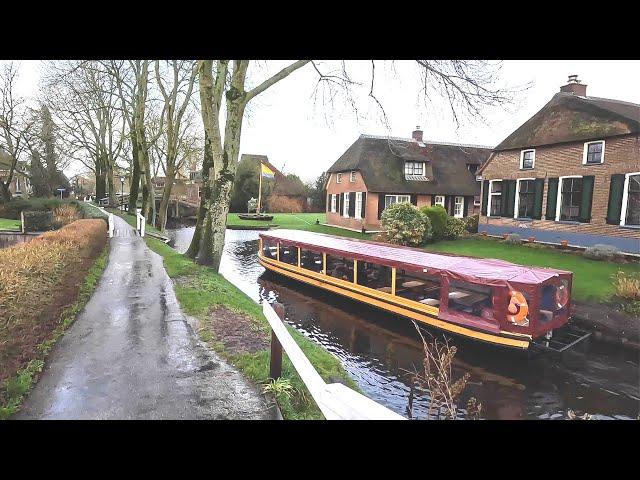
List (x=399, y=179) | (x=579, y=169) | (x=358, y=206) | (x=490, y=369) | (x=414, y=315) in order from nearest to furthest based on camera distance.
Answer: (x=490, y=369)
(x=414, y=315)
(x=579, y=169)
(x=399, y=179)
(x=358, y=206)

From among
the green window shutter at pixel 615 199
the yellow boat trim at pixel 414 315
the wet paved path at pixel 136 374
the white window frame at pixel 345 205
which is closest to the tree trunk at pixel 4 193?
the white window frame at pixel 345 205

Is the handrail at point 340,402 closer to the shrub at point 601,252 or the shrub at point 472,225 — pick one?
the shrub at point 601,252

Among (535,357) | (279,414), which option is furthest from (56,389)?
(535,357)

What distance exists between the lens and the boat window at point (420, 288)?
1206 cm

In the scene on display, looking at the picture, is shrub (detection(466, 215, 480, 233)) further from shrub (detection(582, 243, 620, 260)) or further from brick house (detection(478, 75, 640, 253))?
shrub (detection(582, 243, 620, 260))

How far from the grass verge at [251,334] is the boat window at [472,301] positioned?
409cm

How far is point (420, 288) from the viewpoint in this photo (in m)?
12.8

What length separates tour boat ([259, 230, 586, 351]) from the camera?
9.44 m

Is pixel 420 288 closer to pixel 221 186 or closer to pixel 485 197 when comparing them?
pixel 221 186

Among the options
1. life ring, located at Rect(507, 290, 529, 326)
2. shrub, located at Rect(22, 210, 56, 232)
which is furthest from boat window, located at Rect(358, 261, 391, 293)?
shrub, located at Rect(22, 210, 56, 232)

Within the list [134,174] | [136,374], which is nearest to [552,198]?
[136,374]

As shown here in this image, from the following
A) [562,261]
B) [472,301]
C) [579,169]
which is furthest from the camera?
[579,169]

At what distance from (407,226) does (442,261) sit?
9.35 metres

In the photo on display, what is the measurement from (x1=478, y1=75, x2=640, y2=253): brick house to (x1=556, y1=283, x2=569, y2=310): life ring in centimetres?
802
